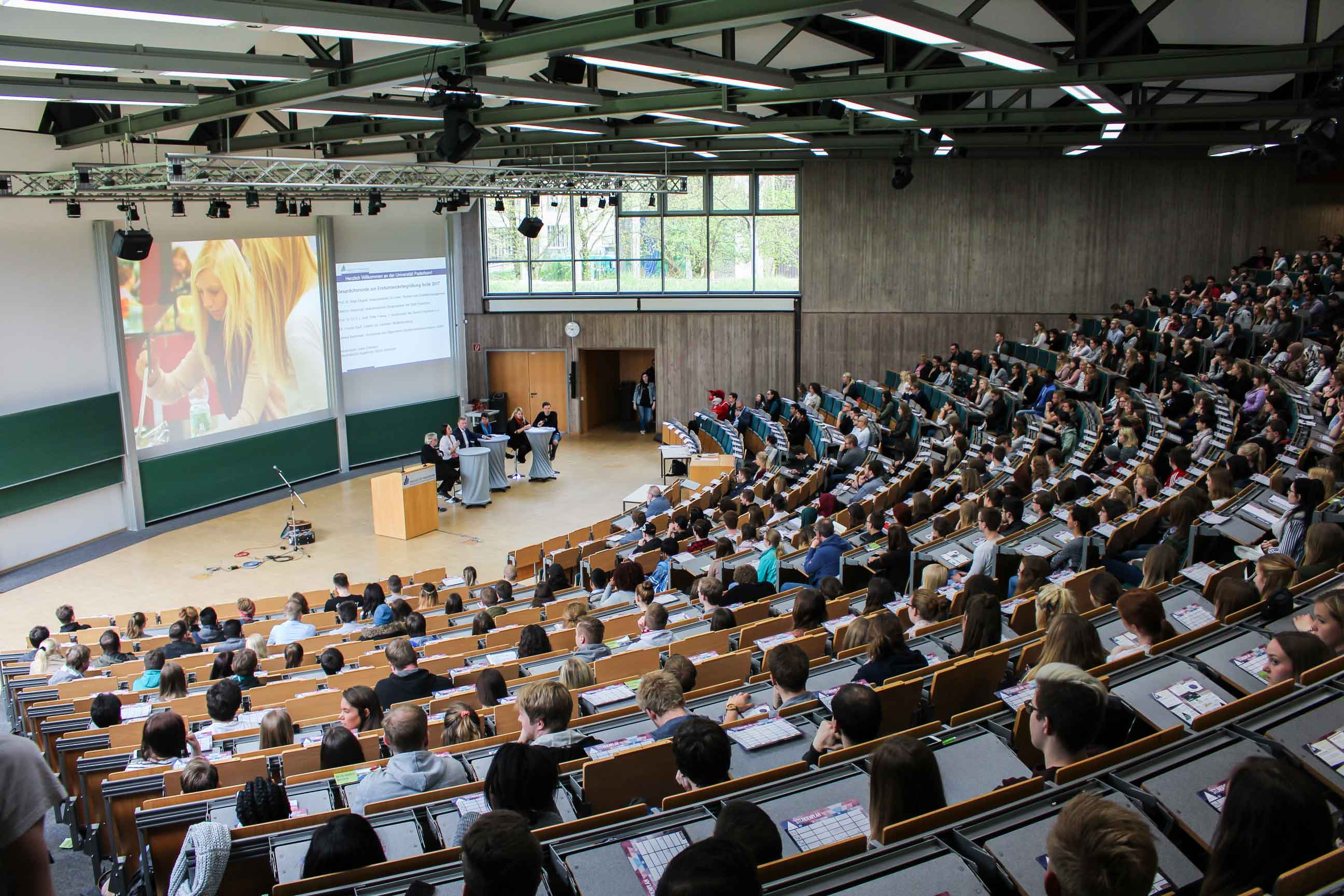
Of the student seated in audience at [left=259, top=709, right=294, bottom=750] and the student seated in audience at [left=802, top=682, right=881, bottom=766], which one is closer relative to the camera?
the student seated in audience at [left=802, top=682, right=881, bottom=766]

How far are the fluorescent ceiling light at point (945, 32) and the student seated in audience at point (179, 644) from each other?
709cm

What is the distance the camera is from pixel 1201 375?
43.6 ft

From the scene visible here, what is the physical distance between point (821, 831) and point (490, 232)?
2104 cm

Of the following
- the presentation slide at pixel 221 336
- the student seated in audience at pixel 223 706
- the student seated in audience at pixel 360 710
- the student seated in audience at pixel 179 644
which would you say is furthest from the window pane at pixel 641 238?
the student seated in audience at pixel 360 710

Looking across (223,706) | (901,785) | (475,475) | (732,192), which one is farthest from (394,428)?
(901,785)

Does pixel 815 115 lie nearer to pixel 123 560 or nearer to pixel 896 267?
pixel 896 267

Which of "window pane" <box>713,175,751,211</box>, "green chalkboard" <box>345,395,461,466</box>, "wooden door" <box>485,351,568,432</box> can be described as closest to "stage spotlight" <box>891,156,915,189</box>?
"window pane" <box>713,175,751,211</box>

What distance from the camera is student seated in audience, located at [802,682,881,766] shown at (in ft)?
12.8

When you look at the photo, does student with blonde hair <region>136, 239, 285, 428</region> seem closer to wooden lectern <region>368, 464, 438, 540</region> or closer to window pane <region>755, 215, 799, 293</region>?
wooden lectern <region>368, 464, 438, 540</region>

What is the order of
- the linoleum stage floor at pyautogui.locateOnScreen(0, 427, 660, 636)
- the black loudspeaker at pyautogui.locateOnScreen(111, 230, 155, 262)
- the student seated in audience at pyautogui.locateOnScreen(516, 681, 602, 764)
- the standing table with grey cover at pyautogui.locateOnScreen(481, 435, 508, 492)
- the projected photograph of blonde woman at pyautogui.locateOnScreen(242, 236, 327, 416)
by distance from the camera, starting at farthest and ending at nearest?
the projected photograph of blonde woman at pyautogui.locateOnScreen(242, 236, 327, 416) → the standing table with grey cover at pyautogui.locateOnScreen(481, 435, 508, 492) → the black loudspeaker at pyautogui.locateOnScreen(111, 230, 155, 262) → the linoleum stage floor at pyautogui.locateOnScreen(0, 427, 660, 636) → the student seated in audience at pyautogui.locateOnScreen(516, 681, 602, 764)

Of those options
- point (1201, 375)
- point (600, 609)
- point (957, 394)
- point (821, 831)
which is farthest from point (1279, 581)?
point (957, 394)

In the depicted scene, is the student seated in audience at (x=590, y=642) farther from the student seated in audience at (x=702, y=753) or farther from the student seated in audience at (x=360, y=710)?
the student seated in audience at (x=702, y=753)

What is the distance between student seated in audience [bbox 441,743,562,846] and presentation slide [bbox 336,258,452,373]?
17.4m

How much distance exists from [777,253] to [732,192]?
1.64 m
